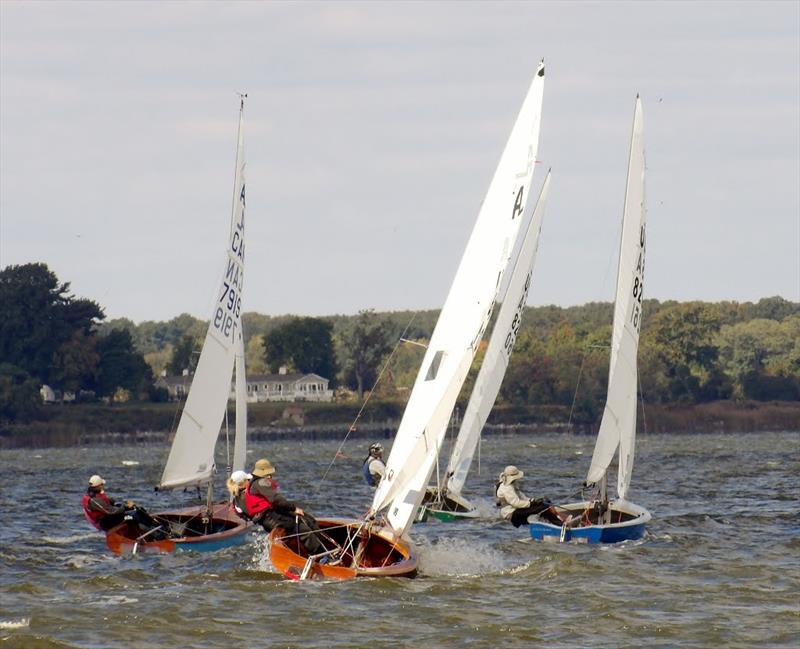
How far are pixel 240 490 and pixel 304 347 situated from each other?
164 metres

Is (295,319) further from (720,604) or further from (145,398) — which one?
(720,604)

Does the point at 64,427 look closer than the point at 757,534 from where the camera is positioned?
No

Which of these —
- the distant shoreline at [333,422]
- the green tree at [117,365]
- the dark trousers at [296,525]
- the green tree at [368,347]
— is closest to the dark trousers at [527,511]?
the dark trousers at [296,525]

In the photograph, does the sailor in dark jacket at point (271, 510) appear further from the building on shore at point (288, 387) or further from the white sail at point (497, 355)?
the building on shore at point (288, 387)

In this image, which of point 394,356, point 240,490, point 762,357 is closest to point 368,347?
point 394,356

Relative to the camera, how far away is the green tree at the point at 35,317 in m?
138

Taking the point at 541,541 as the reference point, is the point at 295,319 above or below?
above

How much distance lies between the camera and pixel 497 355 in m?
39.3

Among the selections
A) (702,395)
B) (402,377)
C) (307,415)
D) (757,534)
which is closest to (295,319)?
(402,377)

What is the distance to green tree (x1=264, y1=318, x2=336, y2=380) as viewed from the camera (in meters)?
189

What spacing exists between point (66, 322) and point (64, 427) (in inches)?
363

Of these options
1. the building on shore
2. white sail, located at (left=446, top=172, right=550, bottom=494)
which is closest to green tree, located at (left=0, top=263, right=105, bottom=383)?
the building on shore

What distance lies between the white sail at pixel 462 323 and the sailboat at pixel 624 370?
6.14 m

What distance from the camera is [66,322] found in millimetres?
140125
